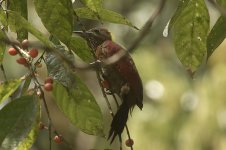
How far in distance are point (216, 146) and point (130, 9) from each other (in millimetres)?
2903

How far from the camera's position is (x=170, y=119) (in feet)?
19.4

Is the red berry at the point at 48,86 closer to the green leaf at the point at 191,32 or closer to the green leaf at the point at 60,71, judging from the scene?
the green leaf at the point at 60,71

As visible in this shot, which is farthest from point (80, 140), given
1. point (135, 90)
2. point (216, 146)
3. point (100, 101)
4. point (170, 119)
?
point (135, 90)

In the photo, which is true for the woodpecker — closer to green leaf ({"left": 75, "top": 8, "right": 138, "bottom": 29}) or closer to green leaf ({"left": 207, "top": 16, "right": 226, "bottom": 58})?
green leaf ({"left": 75, "top": 8, "right": 138, "bottom": 29})

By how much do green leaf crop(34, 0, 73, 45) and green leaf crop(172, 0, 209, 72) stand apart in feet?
1.16

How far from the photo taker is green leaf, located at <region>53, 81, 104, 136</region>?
1.88m

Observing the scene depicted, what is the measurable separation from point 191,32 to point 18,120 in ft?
1.85

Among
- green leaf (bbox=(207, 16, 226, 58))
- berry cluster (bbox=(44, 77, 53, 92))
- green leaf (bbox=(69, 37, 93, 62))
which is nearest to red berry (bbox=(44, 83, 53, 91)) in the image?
berry cluster (bbox=(44, 77, 53, 92))

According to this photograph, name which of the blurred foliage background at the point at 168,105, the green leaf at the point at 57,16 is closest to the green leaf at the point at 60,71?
the green leaf at the point at 57,16

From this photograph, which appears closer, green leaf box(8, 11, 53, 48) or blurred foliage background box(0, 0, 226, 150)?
green leaf box(8, 11, 53, 48)

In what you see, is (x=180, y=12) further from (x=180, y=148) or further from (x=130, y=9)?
(x=130, y=9)

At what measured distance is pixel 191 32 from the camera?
195 cm

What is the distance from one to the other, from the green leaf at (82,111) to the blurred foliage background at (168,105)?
256 cm

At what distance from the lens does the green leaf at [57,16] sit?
5.66 feet
